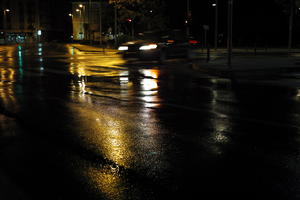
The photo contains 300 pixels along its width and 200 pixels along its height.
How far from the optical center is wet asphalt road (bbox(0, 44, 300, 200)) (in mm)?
4922

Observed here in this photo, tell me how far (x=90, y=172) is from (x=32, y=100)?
21.4 feet

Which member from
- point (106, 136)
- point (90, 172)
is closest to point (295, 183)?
point (90, 172)

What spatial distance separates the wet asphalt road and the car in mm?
14646

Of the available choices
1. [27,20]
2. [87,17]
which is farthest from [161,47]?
[27,20]

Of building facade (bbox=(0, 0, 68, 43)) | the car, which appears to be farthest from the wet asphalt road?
building facade (bbox=(0, 0, 68, 43))

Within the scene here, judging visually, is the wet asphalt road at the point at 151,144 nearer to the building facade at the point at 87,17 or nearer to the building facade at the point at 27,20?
the building facade at the point at 87,17

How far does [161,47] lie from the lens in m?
27.2

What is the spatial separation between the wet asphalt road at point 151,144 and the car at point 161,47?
1465cm

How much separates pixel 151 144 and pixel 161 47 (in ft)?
68.0

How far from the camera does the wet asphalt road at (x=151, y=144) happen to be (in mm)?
4922

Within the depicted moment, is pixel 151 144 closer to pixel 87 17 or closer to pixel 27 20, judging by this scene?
pixel 87 17

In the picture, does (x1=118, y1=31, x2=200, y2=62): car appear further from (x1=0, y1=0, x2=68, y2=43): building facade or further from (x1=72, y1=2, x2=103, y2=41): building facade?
(x1=0, y1=0, x2=68, y2=43): building facade

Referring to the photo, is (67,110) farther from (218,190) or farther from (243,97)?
(218,190)

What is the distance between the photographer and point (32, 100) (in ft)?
37.8
